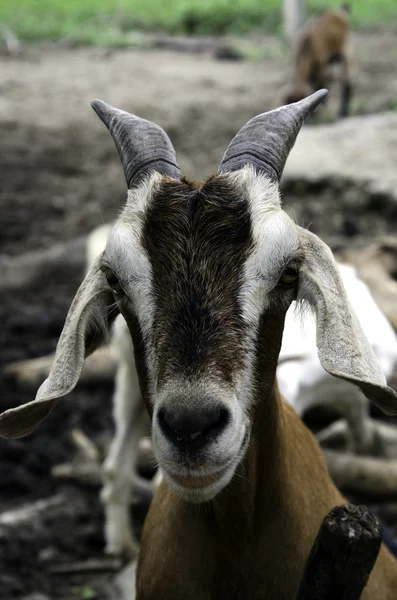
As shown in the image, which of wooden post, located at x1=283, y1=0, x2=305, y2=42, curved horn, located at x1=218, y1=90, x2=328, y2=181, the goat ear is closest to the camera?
the goat ear

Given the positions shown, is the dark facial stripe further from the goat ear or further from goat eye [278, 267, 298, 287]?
the goat ear

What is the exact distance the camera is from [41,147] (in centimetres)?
1216

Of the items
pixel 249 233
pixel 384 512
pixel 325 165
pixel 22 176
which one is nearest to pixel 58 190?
pixel 22 176

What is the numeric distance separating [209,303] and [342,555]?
2.70ft

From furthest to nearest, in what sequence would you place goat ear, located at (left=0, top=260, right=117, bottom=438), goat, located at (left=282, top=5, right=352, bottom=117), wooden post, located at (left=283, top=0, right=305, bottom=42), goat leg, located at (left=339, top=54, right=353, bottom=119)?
1. wooden post, located at (left=283, top=0, right=305, bottom=42)
2. goat, located at (left=282, top=5, right=352, bottom=117)
3. goat leg, located at (left=339, top=54, right=353, bottom=119)
4. goat ear, located at (left=0, top=260, right=117, bottom=438)

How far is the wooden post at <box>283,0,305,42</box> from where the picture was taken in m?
19.3

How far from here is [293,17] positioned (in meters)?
19.5

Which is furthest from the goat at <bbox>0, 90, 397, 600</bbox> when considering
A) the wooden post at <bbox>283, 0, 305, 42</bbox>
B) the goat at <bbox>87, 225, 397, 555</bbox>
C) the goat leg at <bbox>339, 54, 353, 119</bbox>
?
Result: the wooden post at <bbox>283, 0, 305, 42</bbox>

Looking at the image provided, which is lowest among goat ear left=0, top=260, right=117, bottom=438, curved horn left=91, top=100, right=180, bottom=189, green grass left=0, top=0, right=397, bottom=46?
green grass left=0, top=0, right=397, bottom=46

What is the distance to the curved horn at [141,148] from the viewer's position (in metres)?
3.22

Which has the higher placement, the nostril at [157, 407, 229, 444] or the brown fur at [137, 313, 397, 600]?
the nostril at [157, 407, 229, 444]

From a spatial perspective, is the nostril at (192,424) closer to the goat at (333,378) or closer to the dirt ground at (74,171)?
the dirt ground at (74,171)

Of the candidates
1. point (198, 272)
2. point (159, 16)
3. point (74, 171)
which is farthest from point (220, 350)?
point (159, 16)

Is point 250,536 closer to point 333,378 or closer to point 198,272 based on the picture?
point 198,272
